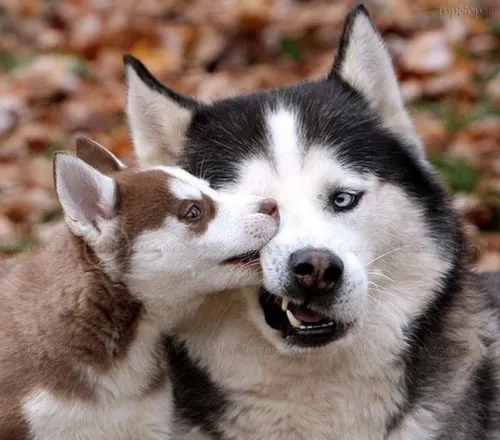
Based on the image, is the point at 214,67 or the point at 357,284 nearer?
the point at 357,284

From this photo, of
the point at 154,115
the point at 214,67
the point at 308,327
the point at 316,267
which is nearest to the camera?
the point at 316,267

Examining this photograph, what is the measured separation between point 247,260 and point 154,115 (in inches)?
25.1

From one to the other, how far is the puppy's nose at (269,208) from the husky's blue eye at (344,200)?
0.21 m

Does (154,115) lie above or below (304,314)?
above

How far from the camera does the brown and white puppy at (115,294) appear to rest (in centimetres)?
328

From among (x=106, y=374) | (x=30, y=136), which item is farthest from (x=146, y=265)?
(x=30, y=136)

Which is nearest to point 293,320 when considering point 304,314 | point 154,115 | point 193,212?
point 304,314

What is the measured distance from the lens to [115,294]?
11.1 feet

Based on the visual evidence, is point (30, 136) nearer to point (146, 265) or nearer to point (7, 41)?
point (7, 41)

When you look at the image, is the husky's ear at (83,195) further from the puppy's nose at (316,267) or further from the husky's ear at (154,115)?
the puppy's nose at (316,267)

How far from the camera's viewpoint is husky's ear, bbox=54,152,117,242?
10.8 feet

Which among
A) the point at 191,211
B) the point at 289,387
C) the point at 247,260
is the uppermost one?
the point at 191,211

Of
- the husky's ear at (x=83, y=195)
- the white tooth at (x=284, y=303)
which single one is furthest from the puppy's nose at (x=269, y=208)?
the husky's ear at (x=83, y=195)

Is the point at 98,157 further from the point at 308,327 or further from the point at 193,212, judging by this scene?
the point at 308,327
